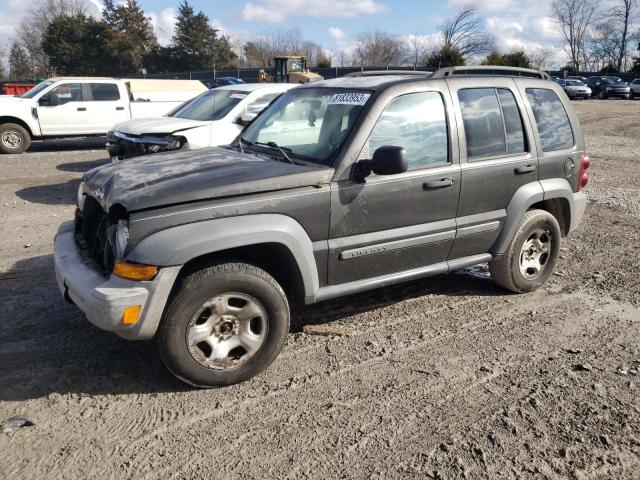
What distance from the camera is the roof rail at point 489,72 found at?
4473 millimetres

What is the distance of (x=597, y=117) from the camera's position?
24062 mm

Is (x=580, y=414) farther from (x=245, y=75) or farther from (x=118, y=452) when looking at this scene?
(x=245, y=75)

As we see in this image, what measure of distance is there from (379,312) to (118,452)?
239 cm

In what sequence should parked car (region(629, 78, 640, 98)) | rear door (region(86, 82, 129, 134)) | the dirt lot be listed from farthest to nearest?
1. parked car (region(629, 78, 640, 98))
2. rear door (region(86, 82, 129, 134))
3. the dirt lot

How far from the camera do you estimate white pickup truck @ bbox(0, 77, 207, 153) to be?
13531 millimetres

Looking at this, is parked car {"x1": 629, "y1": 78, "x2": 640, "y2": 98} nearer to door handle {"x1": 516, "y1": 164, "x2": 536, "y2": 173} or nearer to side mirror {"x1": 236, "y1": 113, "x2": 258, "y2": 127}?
side mirror {"x1": 236, "y1": 113, "x2": 258, "y2": 127}

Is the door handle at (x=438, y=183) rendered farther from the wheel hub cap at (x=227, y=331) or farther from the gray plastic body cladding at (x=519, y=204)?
the wheel hub cap at (x=227, y=331)

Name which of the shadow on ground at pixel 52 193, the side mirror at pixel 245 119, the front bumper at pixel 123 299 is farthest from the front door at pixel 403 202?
the shadow on ground at pixel 52 193

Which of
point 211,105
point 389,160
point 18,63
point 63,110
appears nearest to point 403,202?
point 389,160

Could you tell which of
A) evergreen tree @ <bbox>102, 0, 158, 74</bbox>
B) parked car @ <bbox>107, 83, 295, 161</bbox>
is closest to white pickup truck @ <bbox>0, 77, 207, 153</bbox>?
parked car @ <bbox>107, 83, 295, 161</bbox>

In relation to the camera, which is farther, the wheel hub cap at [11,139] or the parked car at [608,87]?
the parked car at [608,87]

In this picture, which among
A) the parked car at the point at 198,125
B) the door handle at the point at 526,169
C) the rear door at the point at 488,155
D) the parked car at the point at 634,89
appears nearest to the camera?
the rear door at the point at 488,155

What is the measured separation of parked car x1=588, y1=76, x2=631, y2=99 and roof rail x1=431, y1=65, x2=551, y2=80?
40.2 m

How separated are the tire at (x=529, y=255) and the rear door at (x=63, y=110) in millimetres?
12383
